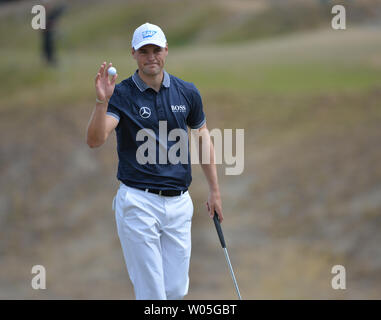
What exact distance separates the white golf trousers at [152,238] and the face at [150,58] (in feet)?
2.52

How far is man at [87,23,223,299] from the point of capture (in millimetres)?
4461

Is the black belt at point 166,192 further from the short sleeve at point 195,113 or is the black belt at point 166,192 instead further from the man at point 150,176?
the short sleeve at point 195,113

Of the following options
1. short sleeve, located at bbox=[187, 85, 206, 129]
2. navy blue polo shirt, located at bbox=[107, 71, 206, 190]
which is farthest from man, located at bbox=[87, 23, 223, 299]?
short sleeve, located at bbox=[187, 85, 206, 129]

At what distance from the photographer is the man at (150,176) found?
446 cm

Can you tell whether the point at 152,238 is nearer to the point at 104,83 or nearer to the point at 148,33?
the point at 104,83

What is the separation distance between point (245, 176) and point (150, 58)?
10807mm

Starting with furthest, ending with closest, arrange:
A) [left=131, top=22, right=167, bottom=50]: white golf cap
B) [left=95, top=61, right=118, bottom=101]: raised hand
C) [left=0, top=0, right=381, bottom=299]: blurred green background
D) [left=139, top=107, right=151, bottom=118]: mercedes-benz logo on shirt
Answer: [left=0, top=0, right=381, bottom=299]: blurred green background → [left=139, top=107, right=151, bottom=118]: mercedes-benz logo on shirt → [left=131, top=22, right=167, bottom=50]: white golf cap → [left=95, top=61, right=118, bottom=101]: raised hand

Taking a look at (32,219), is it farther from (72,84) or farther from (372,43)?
(372,43)

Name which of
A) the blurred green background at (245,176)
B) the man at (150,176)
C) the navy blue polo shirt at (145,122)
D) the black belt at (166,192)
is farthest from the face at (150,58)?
the blurred green background at (245,176)

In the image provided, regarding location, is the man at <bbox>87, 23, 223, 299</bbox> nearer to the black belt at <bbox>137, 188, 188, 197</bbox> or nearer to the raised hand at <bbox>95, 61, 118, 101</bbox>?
the black belt at <bbox>137, 188, 188, 197</bbox>

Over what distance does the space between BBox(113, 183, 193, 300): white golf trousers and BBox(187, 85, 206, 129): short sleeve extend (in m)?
0.53

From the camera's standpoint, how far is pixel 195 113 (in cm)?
479

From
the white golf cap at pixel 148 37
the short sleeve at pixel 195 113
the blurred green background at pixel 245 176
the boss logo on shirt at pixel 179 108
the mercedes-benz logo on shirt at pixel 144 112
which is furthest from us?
the blurred green background at pixel 245 176

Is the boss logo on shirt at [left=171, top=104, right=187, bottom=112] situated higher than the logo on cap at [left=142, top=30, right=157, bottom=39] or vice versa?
the logo on cap at [left=142, top=30, right=157, bottom=39]
